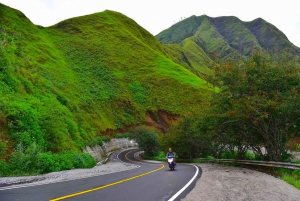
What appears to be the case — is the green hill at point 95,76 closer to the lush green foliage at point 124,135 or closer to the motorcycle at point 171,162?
the lush green foliage at point 124,135

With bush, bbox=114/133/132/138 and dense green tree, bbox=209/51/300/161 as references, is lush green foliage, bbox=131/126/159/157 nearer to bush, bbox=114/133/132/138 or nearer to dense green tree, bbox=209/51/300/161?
bush, bbox=114/133/132/138

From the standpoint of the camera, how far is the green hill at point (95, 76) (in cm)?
3909

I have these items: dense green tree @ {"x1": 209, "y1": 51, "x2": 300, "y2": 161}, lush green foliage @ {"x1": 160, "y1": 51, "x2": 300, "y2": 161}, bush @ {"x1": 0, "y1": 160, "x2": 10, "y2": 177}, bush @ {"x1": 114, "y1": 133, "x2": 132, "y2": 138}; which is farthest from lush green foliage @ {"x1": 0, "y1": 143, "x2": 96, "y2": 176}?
bush @ {"x1": 114, "y1": 133, "x2": 132, "y2": 138}

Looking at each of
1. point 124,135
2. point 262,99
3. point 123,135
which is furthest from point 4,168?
point 124,135

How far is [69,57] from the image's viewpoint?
307 feet

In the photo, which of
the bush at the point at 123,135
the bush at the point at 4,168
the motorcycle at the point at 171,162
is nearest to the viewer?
the bush at the point at 4,168

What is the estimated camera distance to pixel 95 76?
89000 millimetres

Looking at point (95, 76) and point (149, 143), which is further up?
point (95, 76)

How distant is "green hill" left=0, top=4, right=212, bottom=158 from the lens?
128 feet

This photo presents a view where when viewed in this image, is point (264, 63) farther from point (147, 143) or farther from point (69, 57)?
point (69, 57)

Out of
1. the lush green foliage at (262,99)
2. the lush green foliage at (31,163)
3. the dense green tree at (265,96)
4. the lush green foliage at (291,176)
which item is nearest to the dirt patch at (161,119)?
the lush green foliage at (262,99)

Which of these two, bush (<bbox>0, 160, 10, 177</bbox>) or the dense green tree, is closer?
bush (<bbox>0, 160, 10, 177</bbox>)

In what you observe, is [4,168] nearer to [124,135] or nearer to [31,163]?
[31,163]

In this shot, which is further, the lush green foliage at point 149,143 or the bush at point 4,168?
the lush green foliage at point 149,143
